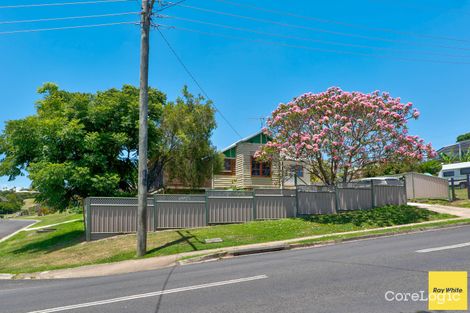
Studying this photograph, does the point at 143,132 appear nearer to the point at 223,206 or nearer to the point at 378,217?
the point at 223,206

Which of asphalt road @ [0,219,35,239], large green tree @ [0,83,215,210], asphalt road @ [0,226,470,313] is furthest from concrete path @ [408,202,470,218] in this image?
asphalt road @ [0,219,35,239]

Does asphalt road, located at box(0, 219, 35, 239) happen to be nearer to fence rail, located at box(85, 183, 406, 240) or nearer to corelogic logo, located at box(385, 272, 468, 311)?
fence rail, located at box(85, 183, 406, 240)

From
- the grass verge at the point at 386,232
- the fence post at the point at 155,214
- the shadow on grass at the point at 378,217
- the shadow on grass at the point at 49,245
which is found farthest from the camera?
the shadow on grass at the point at 378,217

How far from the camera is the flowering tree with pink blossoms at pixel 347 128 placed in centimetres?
2069

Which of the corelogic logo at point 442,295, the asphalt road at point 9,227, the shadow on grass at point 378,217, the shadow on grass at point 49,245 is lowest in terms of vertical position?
the asphalt road at point 9,227

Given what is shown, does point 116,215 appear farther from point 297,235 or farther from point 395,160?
point 395,160

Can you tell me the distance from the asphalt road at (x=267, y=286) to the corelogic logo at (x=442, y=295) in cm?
16

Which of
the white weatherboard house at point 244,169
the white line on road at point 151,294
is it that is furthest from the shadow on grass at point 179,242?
the white weatherboard house at point 244,169

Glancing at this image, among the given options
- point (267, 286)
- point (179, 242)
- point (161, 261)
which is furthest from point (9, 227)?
point (267, 286)

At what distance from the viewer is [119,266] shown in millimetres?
12648

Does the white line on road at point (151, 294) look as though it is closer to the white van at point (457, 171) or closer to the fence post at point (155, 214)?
the fence post at point (155, 214)

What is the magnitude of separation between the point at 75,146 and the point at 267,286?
13.5 m

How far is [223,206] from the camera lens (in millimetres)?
18672

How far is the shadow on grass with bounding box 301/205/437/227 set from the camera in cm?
1906
